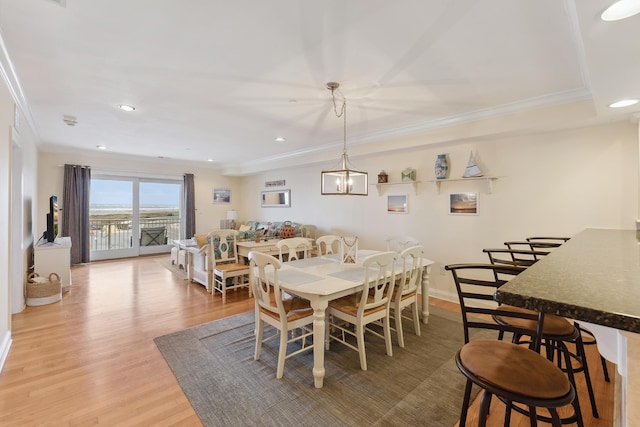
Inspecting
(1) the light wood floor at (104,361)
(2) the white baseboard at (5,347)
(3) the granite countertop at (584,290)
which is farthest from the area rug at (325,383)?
(3) the granite countertop at (584,290)

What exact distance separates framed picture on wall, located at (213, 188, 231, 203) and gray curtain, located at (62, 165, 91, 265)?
283 cm

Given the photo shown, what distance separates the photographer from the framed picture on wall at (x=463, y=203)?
3.92m

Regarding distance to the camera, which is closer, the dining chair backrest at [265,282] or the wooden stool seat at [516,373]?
the wooden stool seat at [516,373]

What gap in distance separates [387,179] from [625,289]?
13.5 feet

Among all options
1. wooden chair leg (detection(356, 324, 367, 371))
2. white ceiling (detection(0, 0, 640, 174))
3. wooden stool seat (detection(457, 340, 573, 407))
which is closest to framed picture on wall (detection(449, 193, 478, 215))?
white ceiling (detection(0, 0, 640, 174))

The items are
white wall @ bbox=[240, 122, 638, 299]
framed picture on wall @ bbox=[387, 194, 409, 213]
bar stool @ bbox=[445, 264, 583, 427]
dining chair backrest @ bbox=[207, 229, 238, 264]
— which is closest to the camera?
bar stool @ bbox=[445, 264, 583, 427]

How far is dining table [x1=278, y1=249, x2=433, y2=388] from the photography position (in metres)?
2.18

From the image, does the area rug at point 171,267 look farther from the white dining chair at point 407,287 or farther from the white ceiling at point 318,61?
the white dining chair at point 407,287

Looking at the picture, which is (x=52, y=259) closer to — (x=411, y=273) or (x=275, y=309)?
(x=275, y=309)

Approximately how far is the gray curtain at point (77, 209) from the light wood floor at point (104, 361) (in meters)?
2.28

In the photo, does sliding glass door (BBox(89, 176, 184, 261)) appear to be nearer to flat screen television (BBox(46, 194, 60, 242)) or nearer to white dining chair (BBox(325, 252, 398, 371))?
flat screen television (BBox(46, 194, 60, 242))

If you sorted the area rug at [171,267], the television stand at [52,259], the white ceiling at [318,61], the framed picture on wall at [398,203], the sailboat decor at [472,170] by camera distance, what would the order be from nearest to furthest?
the white ceiling at [318,61] < the sailboat decor at [472,170] < the television stand at [52,259] < the framed picture on wall at [398,203] < the area rug at [171,267]

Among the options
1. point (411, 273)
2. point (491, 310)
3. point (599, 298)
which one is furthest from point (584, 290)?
point (411, 273)

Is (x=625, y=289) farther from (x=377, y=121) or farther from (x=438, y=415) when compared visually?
(x=377, y=121)
